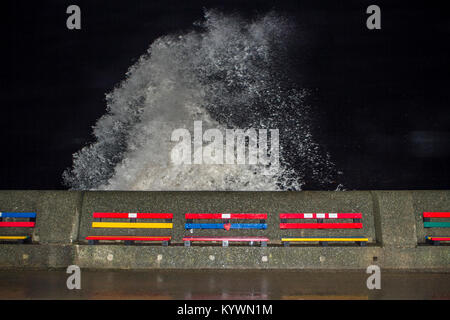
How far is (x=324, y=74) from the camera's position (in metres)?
8.30

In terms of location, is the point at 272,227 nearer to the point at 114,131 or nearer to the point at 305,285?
the point at 305,285

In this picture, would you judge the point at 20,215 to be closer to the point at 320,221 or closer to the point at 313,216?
the point at 313,216

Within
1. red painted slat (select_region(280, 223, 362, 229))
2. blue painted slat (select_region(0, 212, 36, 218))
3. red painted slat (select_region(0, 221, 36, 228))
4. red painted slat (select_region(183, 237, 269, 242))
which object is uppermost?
blue painted slat (select_region(0, 212, 36, 218))

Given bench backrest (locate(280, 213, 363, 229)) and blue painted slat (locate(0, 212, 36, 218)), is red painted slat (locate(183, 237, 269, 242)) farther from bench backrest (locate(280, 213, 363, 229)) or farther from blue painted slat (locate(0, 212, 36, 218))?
blue painted slat (locate(0, 212, 36, 218))

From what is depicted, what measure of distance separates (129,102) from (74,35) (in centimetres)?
213

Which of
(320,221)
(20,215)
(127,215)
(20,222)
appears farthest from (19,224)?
(320,221)

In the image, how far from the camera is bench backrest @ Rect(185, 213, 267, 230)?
19.5 feet

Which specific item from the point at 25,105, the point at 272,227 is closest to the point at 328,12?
the point at 272,227

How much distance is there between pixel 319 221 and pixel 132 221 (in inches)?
108

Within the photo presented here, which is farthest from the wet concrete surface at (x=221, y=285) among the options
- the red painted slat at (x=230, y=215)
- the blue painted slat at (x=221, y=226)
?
the red painted slat at (x=230, y=215)

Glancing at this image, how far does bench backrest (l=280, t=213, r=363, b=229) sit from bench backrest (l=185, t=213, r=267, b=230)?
0.32m

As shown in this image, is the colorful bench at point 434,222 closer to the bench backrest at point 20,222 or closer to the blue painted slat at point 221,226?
the blue painted slat at point 221,226

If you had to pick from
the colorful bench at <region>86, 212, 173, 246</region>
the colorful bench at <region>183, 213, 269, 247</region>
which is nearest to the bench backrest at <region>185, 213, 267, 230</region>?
the colorful bench at <region>183, 213, 269, 247</region>

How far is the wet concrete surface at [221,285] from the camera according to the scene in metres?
4.86
